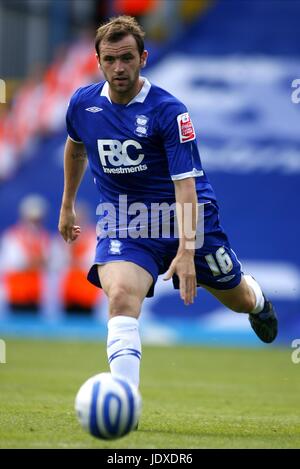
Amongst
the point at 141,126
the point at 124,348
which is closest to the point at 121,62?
the point at 141,126

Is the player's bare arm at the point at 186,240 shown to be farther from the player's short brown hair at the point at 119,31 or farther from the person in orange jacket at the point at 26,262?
the person in orange jacket at the point at 26,262

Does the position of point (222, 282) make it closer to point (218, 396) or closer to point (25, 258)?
point (218, 396)

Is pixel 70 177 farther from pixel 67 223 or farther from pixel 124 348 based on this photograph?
pixel 124 348

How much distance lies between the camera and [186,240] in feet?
21.9

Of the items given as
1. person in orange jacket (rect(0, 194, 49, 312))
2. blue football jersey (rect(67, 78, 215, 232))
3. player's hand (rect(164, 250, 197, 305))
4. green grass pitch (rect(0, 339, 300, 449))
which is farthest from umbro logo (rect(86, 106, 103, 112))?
person in orange jacket (rect(0, 194, 49, 312))

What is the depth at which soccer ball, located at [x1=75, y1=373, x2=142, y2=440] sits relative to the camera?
236 inches

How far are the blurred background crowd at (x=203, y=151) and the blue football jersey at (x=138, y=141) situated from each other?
925cm

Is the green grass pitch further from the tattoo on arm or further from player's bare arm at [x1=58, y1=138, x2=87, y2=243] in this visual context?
the tattoo on arm

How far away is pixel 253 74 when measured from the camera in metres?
19.9

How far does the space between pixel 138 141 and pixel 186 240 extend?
0.85 metres

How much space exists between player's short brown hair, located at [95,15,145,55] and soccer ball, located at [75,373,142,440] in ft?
7.27

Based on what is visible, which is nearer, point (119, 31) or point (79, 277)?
point (119, 31)

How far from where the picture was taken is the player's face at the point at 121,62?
22.6 ft

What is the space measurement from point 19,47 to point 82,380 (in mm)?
17750
